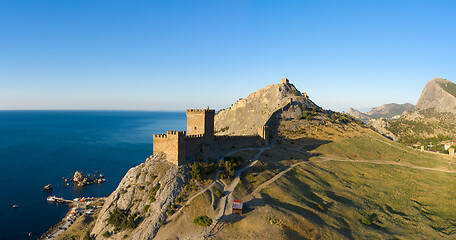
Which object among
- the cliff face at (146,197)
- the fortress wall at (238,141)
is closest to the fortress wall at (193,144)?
the cliff face at (146,197)

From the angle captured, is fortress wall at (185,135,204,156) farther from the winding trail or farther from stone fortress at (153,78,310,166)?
the winding trail

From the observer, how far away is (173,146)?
53969mm

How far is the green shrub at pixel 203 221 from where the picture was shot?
1613 inches

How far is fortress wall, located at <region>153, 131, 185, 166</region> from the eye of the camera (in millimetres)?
53469

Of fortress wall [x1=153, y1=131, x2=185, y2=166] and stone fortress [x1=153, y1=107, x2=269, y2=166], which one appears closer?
fortress wall [x1=153, y1=131, x2=185, y2=166]

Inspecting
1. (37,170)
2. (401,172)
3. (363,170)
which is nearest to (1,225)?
(37,170)

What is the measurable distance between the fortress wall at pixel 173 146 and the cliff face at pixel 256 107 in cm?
6454

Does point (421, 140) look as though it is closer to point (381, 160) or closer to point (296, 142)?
point (381, 160)

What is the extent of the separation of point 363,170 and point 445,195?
1841 centimetres

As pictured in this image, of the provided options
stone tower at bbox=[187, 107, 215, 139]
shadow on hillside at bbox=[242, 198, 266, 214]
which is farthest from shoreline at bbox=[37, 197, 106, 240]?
shadow on hillside at bbox=[242, 198, 266, 214]

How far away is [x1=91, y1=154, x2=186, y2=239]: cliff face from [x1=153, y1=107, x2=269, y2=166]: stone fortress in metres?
2.42

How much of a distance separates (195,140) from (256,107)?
265 ft

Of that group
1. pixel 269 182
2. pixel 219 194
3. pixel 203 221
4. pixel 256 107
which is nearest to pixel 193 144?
pixel 219 194

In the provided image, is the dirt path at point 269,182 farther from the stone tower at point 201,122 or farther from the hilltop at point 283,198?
the stone tower at point 201,122
